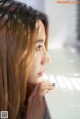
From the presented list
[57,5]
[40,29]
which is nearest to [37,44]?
[40,29]

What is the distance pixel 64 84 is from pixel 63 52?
0.14 metres

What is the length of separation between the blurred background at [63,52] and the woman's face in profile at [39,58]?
0.15ft

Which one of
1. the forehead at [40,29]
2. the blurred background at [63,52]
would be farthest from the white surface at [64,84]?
the forehead at [40,29]

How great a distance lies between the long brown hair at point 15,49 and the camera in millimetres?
620

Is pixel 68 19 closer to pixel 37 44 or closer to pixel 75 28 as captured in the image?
pixel 75 28

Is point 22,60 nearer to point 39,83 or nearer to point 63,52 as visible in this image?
point 39,83

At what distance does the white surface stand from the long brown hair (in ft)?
0.32

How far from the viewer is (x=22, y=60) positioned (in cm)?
66

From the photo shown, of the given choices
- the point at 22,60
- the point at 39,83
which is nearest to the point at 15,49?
the point at 22,60

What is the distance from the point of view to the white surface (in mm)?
622

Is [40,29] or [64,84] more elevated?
[40,29]

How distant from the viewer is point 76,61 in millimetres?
847

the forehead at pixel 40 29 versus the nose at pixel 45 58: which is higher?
the forehead at pixel 40 29

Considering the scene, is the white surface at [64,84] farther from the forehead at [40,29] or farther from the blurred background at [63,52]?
the forehead at [40,29]
